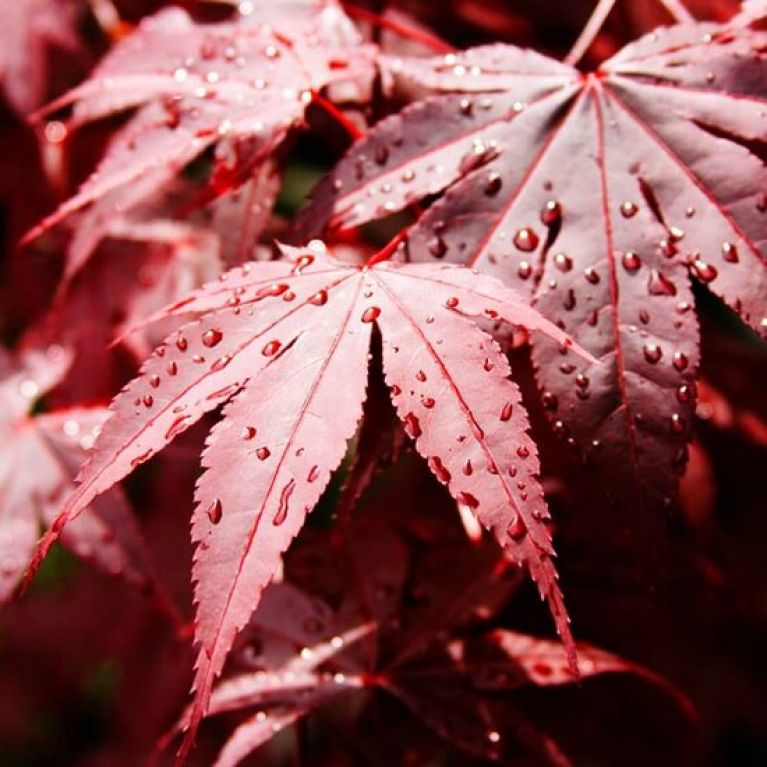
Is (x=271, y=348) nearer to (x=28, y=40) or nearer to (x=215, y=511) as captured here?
(x=215, y=511)

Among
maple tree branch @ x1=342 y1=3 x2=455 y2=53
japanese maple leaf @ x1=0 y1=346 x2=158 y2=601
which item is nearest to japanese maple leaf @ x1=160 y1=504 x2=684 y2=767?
japanese maple leaf @ x1=0 y1=346 x2=158 y2=601

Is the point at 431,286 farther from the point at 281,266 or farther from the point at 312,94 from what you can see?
the point at 312,94

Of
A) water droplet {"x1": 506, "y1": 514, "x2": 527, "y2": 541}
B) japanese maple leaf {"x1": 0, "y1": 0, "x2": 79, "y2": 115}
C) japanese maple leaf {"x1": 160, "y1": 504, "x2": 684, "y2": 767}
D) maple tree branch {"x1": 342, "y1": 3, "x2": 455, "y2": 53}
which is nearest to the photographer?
water droplet {"x1": 506, "y1": 514, "x2": 527, "y2": 541}

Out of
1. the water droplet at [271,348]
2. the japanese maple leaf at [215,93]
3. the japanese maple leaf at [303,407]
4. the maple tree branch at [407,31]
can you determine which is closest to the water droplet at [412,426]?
the japanese maple leaf at [303,407]

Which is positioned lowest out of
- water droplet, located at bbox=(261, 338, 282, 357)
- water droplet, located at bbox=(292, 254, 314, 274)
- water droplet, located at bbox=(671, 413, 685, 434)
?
water droplet, located at bbox=(671, 413, 685, 434)

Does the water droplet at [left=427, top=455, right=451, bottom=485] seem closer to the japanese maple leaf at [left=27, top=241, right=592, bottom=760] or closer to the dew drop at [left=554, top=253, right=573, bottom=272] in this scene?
the japanese maple leaf at [left=27, top=241, right=592, bottom=760]

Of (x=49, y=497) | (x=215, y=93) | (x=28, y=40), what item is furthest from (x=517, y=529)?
(x=28, y=40)

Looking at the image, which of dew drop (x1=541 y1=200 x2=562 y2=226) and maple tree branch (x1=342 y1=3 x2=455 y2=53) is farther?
maple tree branch (x1=342 y1=3 x2=455 y2=53)
